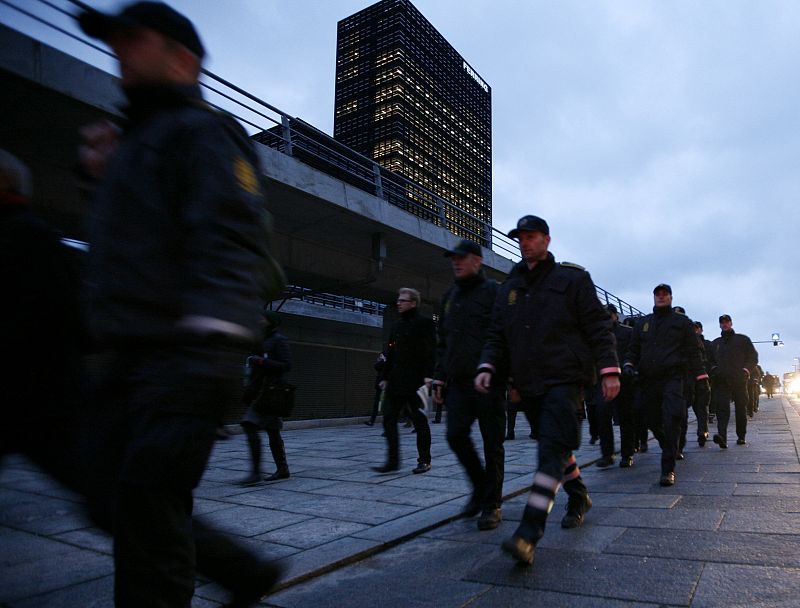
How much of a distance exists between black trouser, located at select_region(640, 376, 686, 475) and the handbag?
350 cm

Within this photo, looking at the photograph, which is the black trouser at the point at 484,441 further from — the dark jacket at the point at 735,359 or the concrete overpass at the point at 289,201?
the dark jacket at the point at 735,359

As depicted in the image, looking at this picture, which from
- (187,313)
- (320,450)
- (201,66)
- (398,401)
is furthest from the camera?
(320,450)

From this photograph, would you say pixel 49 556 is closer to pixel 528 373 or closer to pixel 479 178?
pixel 528 373

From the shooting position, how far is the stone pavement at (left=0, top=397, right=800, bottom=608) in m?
2.62

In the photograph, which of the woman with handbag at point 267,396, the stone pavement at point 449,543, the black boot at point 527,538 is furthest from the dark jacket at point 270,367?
the black boot at point 527,538

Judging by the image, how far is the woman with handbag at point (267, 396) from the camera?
5.50 metres

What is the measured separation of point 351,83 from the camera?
413ft

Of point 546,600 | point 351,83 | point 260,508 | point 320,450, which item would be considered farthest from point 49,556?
point 351,83

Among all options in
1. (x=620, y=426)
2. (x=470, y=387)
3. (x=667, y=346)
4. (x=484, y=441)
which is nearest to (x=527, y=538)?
(x=484, y=441)

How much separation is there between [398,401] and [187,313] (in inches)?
197

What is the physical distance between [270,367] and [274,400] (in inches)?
12.3

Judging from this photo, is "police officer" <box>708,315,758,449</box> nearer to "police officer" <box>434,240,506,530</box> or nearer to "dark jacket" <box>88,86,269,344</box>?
"police officer" <box>434,240,506,530</box>

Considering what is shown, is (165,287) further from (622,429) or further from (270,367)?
(622,429)

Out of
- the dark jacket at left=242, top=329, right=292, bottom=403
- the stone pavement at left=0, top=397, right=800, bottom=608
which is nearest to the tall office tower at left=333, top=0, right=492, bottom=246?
the dark jacket at left=242, top=329, right=292, bottom=403
